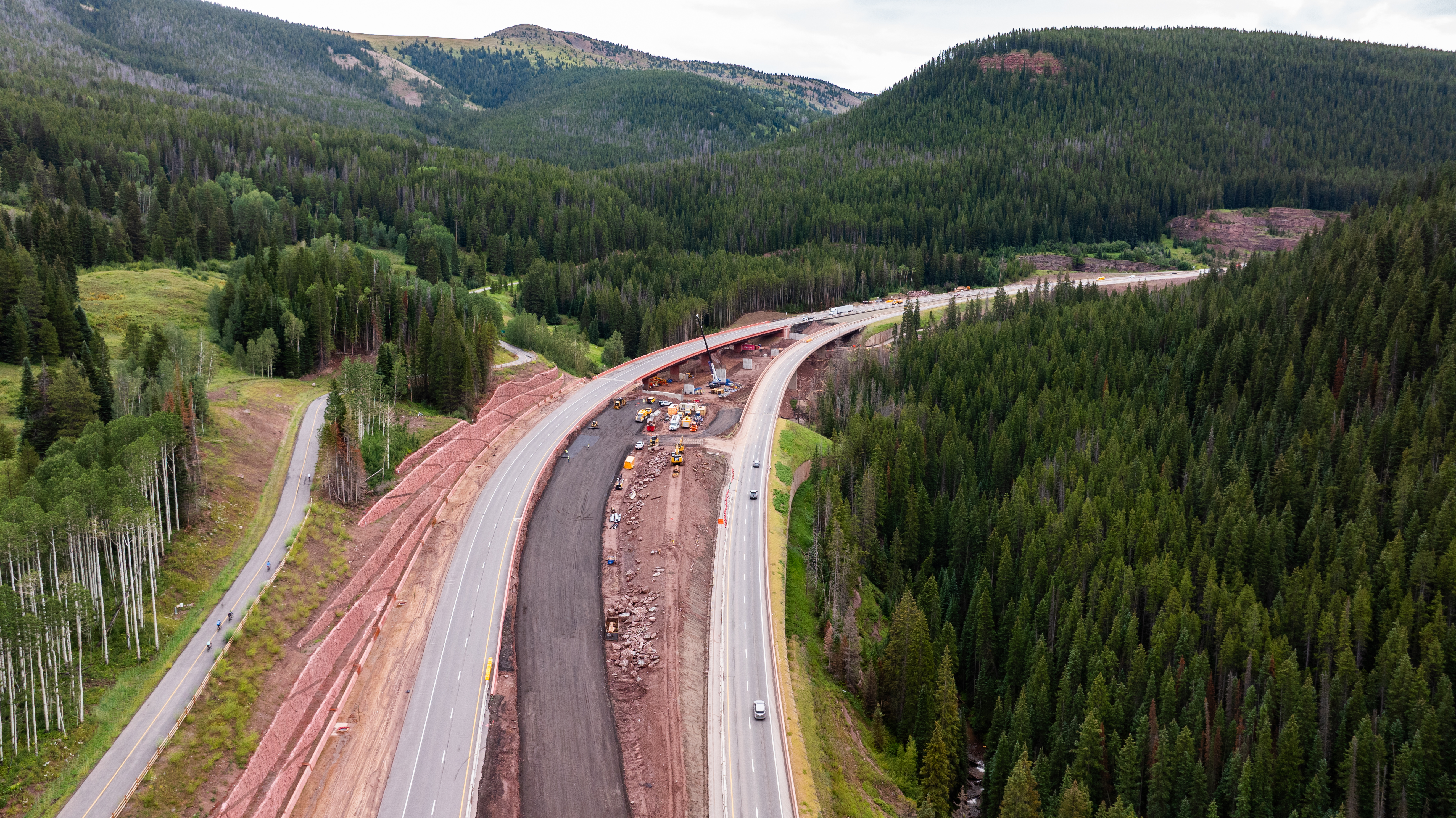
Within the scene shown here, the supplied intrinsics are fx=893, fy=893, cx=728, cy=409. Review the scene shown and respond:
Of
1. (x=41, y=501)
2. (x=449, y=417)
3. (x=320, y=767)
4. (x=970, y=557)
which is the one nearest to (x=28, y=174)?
(x=449, y=417)

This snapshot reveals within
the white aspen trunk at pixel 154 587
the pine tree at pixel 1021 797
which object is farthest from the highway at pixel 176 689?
the pine tree at pixel 1021 797

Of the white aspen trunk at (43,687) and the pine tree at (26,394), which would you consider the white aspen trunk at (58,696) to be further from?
the pine tree at (26,394)

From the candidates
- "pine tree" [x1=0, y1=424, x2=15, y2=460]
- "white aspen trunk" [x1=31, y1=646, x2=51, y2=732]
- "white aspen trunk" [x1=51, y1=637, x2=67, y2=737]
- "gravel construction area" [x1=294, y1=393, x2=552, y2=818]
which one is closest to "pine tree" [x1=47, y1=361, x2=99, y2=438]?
"pine tree" [x1=0, y1=424, x2=15, y2=460]

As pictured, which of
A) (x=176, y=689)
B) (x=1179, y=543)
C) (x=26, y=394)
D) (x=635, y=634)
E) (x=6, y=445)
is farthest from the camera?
(x=1179, y=543)

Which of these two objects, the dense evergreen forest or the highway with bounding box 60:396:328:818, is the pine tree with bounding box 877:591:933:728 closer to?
the dense evergreen forest

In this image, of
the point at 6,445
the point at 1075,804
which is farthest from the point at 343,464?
the point at 1075,804

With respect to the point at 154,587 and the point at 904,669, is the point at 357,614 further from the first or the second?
the point at 904,669
